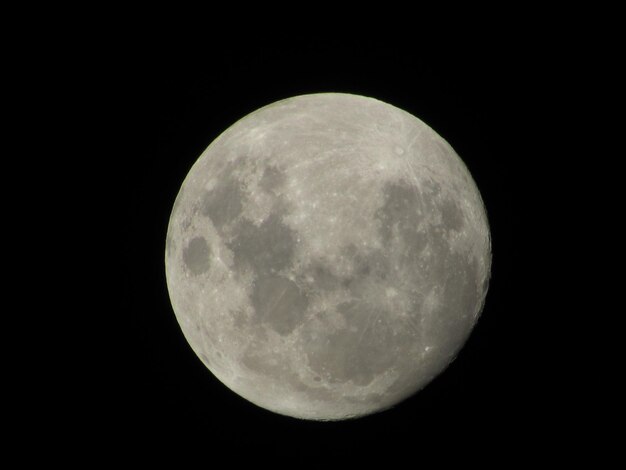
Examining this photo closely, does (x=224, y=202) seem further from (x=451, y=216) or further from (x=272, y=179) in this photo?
(x=451, y=216)

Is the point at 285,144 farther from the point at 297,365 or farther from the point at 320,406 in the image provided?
the point at 320,406

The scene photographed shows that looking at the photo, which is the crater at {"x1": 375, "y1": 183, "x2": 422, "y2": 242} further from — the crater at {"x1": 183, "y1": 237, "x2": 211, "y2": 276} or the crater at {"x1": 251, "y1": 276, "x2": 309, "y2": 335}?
the crater at {"x1": 183, "y1": 237, "x2": 211, "y2": 276}

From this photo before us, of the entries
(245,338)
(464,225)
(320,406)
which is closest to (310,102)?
(464,225)

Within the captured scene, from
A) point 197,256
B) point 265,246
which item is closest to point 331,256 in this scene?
point 265,246

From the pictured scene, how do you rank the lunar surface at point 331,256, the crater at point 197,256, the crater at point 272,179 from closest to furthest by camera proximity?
the lunar surface at point 331,256, the crater at point 272,179, the crater at point 197,256

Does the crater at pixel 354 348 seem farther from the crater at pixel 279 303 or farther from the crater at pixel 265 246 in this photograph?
the crater at pixel 265 246

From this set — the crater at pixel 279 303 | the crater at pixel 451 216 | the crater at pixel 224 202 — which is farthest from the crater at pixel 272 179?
the crater at pixel 451 216

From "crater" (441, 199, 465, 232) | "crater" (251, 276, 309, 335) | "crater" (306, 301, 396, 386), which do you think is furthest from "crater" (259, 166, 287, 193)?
"crater" (441, 199, 465, 232)
